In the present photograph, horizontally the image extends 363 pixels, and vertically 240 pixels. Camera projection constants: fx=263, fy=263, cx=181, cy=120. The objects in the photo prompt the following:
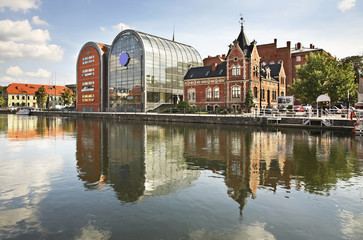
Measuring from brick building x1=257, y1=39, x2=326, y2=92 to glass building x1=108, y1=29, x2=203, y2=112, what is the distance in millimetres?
25262

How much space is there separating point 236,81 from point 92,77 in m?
50.6

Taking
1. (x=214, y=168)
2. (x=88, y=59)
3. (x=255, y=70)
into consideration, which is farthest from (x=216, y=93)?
(x=88, y=59)

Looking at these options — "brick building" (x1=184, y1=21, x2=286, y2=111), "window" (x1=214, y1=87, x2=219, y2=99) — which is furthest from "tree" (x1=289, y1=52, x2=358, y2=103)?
"window" (x1=214, y1=87, x2=219, y2=99)

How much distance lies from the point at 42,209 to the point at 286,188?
8546mm

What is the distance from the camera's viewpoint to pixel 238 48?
180 feet

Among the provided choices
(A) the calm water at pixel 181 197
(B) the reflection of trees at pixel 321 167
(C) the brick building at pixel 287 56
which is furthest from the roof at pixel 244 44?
(A) the calm water at pixel 181 197

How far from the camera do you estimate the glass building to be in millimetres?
71125

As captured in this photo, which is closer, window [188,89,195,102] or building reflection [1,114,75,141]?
building reflection [1,114,75,141]

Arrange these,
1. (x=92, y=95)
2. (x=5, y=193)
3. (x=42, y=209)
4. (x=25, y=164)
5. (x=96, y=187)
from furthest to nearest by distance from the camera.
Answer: (x=92, y=95), (x=25, y=164), (x=96, y=187), (x=5, y=193), (x=42, y=209)

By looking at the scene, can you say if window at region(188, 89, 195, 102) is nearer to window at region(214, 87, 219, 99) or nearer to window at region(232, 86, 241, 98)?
window at region(214, 87, 219, 99)

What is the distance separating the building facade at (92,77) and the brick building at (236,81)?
1218 inches

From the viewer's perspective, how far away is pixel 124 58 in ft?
244

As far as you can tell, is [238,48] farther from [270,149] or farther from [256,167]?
[256,167]

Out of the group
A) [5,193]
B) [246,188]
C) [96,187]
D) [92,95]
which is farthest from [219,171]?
[92,95]
